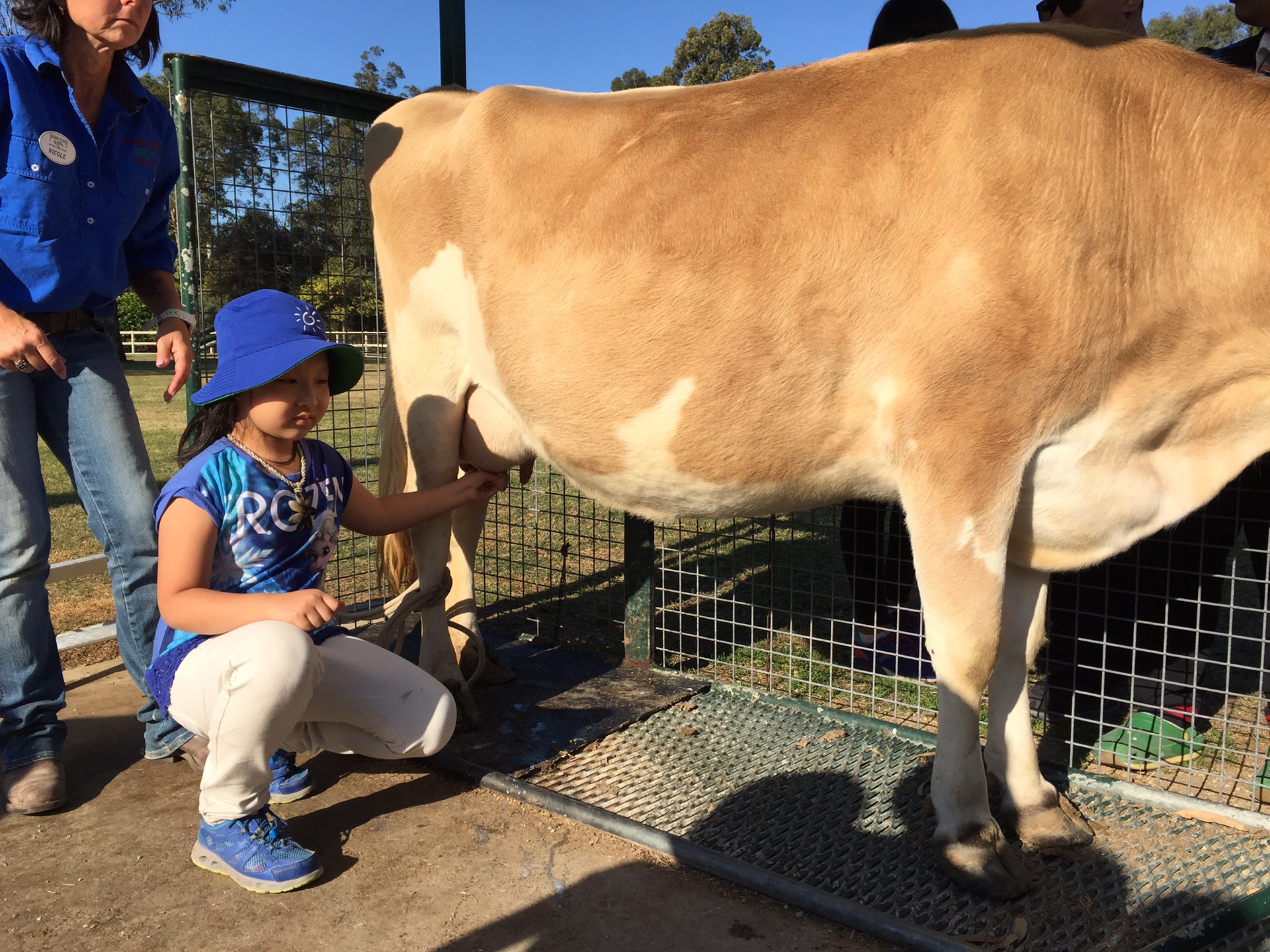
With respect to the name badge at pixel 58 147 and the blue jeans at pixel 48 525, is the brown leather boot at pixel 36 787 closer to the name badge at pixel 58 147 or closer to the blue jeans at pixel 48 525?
the blue jeans at pixel 48 525

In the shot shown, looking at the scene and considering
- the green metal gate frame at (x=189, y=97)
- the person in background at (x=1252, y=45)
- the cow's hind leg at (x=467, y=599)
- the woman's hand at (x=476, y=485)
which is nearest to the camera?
the person in background at (x=1252, y=45)

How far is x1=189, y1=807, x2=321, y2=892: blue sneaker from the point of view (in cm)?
237

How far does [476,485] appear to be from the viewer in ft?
10.1

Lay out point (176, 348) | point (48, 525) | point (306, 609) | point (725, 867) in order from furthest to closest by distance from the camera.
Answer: point (176, 348) < point (48, 525) < point (725, 867) < point (306, 609)

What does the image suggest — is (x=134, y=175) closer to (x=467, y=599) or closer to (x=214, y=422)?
(x=214, y=422)

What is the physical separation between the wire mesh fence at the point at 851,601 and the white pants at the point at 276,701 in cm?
125

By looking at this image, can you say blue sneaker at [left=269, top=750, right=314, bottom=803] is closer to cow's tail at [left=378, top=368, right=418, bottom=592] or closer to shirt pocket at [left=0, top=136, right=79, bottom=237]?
cow's tail at [left=378, top=368, right=418, bottom=592]

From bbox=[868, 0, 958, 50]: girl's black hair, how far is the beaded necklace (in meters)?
2.66

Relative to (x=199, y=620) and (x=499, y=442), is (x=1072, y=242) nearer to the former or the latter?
(x=499, y=442)

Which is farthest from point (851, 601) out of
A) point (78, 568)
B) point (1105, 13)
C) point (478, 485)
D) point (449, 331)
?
point (78, 568)

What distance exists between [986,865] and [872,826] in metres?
0.38

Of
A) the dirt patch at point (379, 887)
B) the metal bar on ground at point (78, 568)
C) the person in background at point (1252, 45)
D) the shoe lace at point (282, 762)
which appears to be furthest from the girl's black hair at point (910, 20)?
the metal bar on ground at point (78, 568)

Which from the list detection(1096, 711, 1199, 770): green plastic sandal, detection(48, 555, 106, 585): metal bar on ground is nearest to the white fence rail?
detection(48, 555, 106, 585): metal bar on ground

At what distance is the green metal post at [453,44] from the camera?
4145 mm
